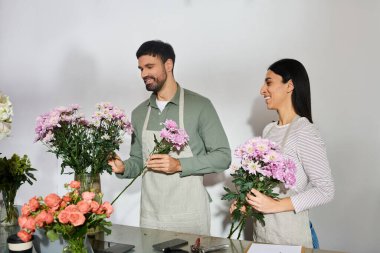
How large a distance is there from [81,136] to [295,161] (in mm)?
1034

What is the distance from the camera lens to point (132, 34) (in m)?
3.73

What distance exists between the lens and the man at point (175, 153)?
8.14ft

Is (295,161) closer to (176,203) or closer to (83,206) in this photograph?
(176,203)

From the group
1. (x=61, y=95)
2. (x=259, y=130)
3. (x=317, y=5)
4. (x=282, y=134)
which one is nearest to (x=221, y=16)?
(x=317, y=5)

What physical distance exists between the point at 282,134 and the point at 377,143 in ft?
3.69

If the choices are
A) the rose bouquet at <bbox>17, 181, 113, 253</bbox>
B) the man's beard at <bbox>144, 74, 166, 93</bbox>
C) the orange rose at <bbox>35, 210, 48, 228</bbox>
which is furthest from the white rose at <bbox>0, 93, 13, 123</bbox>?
the man's beard at <bbox>144, 74, 166, 93</bbox>

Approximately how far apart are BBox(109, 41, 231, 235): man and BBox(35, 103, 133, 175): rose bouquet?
1.24 ft

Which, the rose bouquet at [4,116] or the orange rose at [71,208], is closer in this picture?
the orange rose at [71,208]

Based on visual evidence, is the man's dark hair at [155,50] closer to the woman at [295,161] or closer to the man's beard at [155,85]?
the man's beard at [155,85]

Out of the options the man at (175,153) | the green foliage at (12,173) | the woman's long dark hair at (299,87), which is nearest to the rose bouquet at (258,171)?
the woman's long dark hair at (299,87)

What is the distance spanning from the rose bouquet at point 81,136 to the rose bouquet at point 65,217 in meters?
0.57

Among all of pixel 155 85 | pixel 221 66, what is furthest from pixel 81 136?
pixel 221 66

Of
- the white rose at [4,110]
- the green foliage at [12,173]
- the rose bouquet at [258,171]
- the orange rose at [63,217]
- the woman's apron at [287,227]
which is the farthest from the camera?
the green foliage at [12,173]

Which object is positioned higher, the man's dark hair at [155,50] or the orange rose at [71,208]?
the man's dark hair at [155,50]
